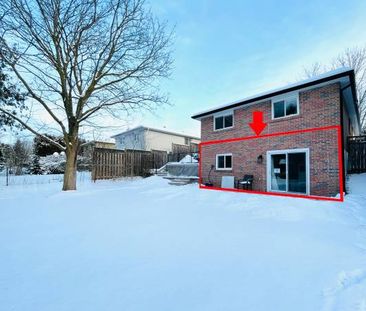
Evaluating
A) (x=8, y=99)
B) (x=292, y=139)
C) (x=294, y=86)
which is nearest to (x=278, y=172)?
(x=292, y=139)

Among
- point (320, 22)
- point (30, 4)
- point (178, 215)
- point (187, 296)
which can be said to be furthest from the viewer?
point (320, 22)

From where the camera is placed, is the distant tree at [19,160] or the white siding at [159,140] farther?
the white siding at [159,140]

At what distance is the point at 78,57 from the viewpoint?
31.4 ft

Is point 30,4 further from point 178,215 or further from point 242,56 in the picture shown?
point 242,56

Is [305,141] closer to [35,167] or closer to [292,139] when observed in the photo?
[292,139]

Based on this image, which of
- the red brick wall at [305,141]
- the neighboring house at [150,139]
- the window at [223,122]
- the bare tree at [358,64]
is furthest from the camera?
the neighboring house at [150,139]

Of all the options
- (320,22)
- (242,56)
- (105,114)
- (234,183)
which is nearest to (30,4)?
(105,114)

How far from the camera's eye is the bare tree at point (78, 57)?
8305mm

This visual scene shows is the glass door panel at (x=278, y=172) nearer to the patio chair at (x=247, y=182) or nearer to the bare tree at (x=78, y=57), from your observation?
the patio chair at (x=247, y=182)

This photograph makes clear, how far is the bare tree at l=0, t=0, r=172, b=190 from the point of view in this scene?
8305 millimetres

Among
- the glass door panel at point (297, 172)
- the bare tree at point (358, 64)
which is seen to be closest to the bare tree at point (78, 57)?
the glass door panel at point (297, 172)

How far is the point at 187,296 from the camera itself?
2100 mm

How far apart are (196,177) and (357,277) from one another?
426 inches

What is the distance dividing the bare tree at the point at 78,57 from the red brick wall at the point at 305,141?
4.72 metres
